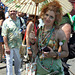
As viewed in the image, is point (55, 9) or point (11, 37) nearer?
point (55, 9)

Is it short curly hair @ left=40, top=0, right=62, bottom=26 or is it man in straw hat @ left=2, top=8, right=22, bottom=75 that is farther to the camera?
man in straw hat @ left=2, top=8, right=22, bottom=75

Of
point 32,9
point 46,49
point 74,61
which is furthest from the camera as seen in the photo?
point 74,61

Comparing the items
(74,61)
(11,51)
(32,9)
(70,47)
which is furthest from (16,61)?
(74,61)

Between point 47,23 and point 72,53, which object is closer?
point 47,23

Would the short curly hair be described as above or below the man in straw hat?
above

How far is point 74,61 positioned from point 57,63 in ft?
18.5

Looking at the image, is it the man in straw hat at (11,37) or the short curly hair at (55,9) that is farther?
the man in straw hat at (11,37)

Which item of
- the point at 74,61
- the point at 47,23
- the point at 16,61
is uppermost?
the point at 47,23

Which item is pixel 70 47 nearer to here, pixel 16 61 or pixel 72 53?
pixel 72 53

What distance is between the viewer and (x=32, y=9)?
4.19 m

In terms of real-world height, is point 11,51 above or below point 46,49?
below

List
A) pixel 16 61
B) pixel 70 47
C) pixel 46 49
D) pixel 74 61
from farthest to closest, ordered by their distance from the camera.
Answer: pixel 74 61
pixel 16 61
pixel 70 47
pixel 46 49

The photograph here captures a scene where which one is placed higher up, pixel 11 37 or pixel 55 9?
pixel 55 9

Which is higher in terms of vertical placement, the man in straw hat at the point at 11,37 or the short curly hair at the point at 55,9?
the short curly hair at the point at 55,9
